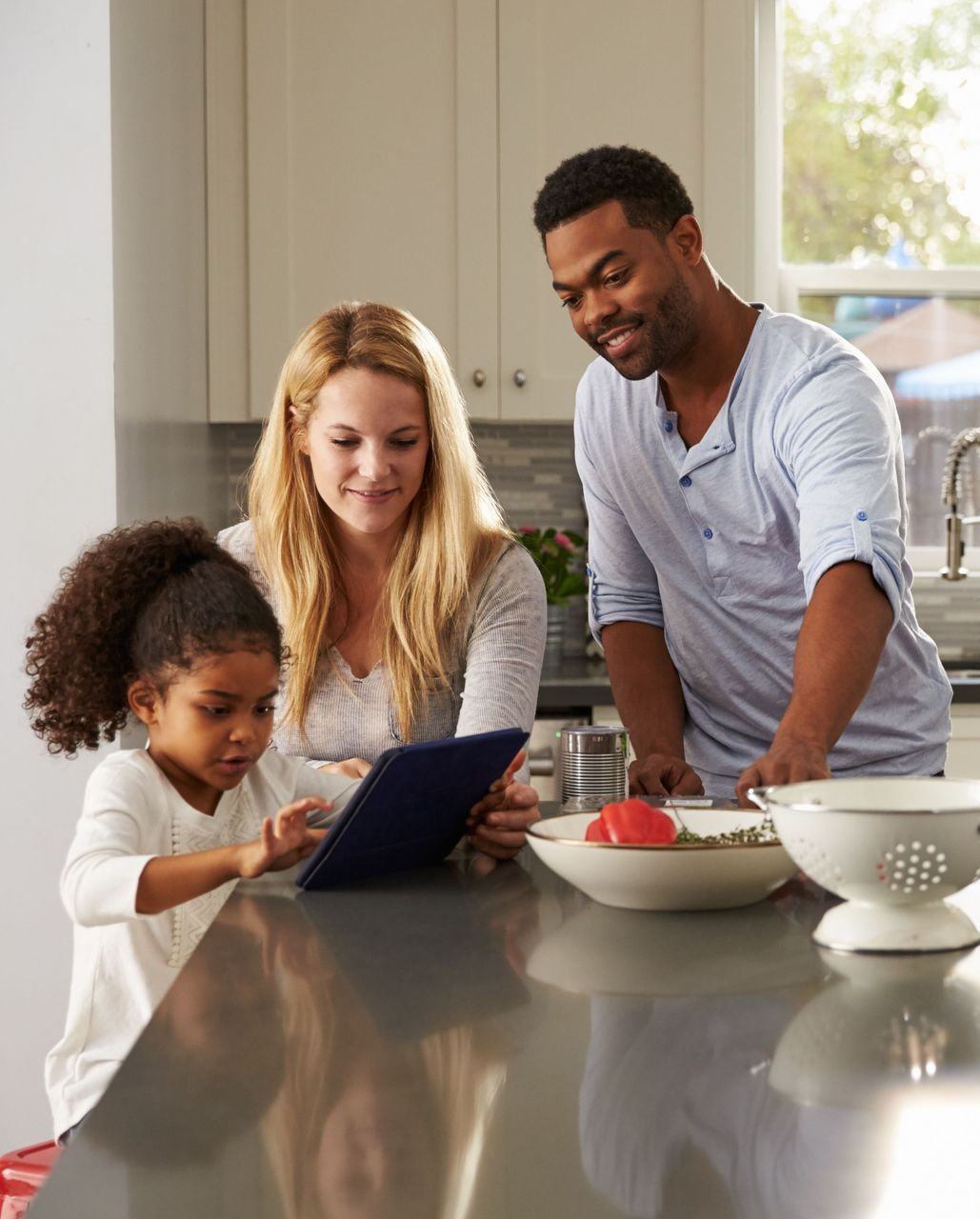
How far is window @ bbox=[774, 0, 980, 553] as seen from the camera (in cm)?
370

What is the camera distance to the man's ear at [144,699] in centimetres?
137

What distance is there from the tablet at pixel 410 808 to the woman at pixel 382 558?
13.0 inches

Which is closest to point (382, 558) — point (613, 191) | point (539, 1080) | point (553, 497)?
point (613, 191)

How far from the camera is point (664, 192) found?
1.81 metres

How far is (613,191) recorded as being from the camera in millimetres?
1767

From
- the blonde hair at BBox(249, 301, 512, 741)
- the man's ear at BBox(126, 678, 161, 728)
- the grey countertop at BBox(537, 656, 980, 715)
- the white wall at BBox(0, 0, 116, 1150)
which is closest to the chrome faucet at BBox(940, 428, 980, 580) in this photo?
the grey countertop at BBox(537, 656, 980, 715)

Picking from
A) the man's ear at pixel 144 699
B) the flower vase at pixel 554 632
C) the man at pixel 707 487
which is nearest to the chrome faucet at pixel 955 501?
the flower vase at pixel 554 632

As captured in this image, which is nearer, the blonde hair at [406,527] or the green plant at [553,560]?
the blonde hair at [406,527]

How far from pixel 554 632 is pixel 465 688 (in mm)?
1699

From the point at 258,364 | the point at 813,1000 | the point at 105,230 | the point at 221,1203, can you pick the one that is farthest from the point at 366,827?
the point at 258,364

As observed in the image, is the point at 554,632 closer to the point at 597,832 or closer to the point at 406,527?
the point at 406,527

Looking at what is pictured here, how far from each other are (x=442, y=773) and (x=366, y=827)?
Answer: 0.09 metres

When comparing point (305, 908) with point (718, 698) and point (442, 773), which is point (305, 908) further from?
point (718, 698)

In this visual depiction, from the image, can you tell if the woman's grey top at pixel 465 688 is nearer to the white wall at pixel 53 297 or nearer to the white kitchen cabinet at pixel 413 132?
the white wall at pixel 53 297
